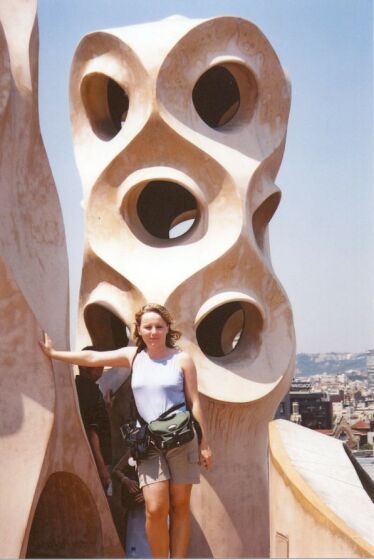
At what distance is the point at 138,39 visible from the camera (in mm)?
10266

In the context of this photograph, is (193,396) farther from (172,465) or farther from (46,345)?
(46,345)

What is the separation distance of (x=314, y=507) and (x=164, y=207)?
8.58 metres

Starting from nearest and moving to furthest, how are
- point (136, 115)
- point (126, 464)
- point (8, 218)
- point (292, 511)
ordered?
point (292, 511)
point (8, 218)
point (126, 464)
point (136, 115)

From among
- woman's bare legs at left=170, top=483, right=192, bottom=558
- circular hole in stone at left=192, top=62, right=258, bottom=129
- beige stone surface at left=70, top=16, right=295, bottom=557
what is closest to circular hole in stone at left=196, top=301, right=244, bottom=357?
beige stone surface at left=70, top=16, right=295, bottom=557

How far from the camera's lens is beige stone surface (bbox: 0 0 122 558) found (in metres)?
6.14

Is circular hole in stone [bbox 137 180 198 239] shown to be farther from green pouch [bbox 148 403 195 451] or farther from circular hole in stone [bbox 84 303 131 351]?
green pouch [bbox 148 403 195 451]

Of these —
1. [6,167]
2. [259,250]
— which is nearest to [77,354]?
[6,167]

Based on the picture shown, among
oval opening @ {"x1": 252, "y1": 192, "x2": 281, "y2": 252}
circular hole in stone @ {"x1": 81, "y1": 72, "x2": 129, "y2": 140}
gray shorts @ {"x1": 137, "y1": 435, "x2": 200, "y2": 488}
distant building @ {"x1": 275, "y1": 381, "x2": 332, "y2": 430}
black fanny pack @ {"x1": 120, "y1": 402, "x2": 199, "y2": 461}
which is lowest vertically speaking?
distant building @ {"x1": 275, "y1": 381, "x2": 332, "y2": 430}

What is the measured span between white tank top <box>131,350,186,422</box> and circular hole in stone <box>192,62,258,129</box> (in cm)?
673

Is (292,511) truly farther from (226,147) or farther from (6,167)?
(226,147)

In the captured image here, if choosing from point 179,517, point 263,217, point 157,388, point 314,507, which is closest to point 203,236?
point 263,217

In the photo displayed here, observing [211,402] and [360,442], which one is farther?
[360,442]

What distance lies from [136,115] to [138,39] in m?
0.90

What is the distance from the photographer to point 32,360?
623 centimetres
